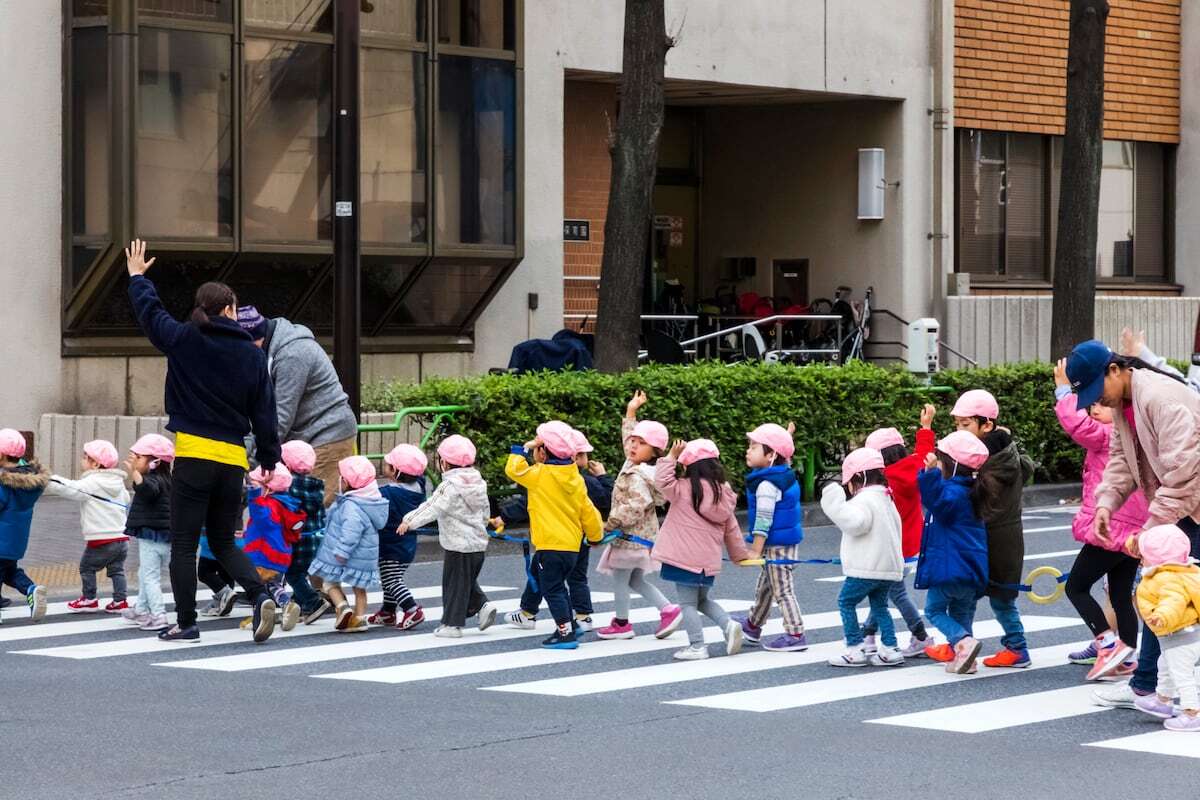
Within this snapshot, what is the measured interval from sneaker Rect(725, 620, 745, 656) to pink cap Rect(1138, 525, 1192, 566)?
287 centimetres

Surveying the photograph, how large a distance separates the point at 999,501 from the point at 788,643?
5.09 ft

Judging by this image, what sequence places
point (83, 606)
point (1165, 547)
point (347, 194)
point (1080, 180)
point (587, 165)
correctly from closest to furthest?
1. point (1165, 547)
2. point (83, 606)
3. point (347, 194)
4. point (1080, 180)
5. point (587, 165)

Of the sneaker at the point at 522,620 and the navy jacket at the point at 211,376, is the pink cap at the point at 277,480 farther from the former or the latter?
the sneaker at the point at 522,620

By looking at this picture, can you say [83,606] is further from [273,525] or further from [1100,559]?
[1100,559]

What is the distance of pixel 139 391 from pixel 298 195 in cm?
244

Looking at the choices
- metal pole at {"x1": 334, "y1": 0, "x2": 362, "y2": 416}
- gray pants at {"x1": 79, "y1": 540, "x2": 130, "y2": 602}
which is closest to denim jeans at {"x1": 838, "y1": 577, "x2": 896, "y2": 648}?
gray pants at {"x1": 79, "y1": 540, "x2": 130, "y2": 602}

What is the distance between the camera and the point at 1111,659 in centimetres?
1023

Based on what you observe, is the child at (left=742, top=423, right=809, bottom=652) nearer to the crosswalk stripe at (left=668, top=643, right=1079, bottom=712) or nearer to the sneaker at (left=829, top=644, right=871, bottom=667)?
the sneaker at (left=829, top=644, right=871, bottom=667)

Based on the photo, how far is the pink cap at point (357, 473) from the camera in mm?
12148

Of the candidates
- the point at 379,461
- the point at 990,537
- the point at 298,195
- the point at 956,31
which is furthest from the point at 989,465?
the point at 956,31

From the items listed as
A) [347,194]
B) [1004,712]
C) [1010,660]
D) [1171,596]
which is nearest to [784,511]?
[1010,660]

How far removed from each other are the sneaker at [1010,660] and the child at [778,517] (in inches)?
44.0

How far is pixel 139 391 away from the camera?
20.5 meters

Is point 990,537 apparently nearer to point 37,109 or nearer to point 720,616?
point 720,616
